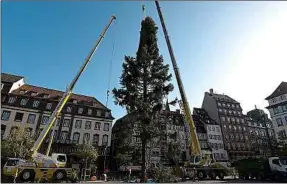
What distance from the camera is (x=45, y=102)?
154 feet

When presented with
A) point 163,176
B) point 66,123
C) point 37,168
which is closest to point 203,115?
point 66,123

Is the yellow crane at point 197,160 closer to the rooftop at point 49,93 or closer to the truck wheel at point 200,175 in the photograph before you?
the truck wheel at point 200,175

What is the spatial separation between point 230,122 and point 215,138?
900 cm

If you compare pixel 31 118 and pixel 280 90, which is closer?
pixel 31 118

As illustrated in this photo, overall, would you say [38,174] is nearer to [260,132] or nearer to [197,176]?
[197,176]

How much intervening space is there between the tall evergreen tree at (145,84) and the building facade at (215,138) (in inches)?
1830

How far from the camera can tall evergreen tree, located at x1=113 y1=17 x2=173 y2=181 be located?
23.9 meters

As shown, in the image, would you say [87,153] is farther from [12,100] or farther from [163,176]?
[163,176]

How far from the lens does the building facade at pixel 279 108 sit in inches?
2173

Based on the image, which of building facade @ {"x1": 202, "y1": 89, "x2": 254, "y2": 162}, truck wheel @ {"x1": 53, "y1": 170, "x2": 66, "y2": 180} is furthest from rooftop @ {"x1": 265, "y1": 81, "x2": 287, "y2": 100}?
truck wheel @ {"x1": 53, "y1": 170, "x2": 66, "y2": 180}

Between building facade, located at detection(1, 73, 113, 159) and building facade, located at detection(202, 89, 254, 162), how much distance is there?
37.7m

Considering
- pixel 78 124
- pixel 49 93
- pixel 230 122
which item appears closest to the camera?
pixel 78 124

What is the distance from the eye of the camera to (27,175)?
20.8 meters

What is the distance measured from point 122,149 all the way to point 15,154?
19.3 m
